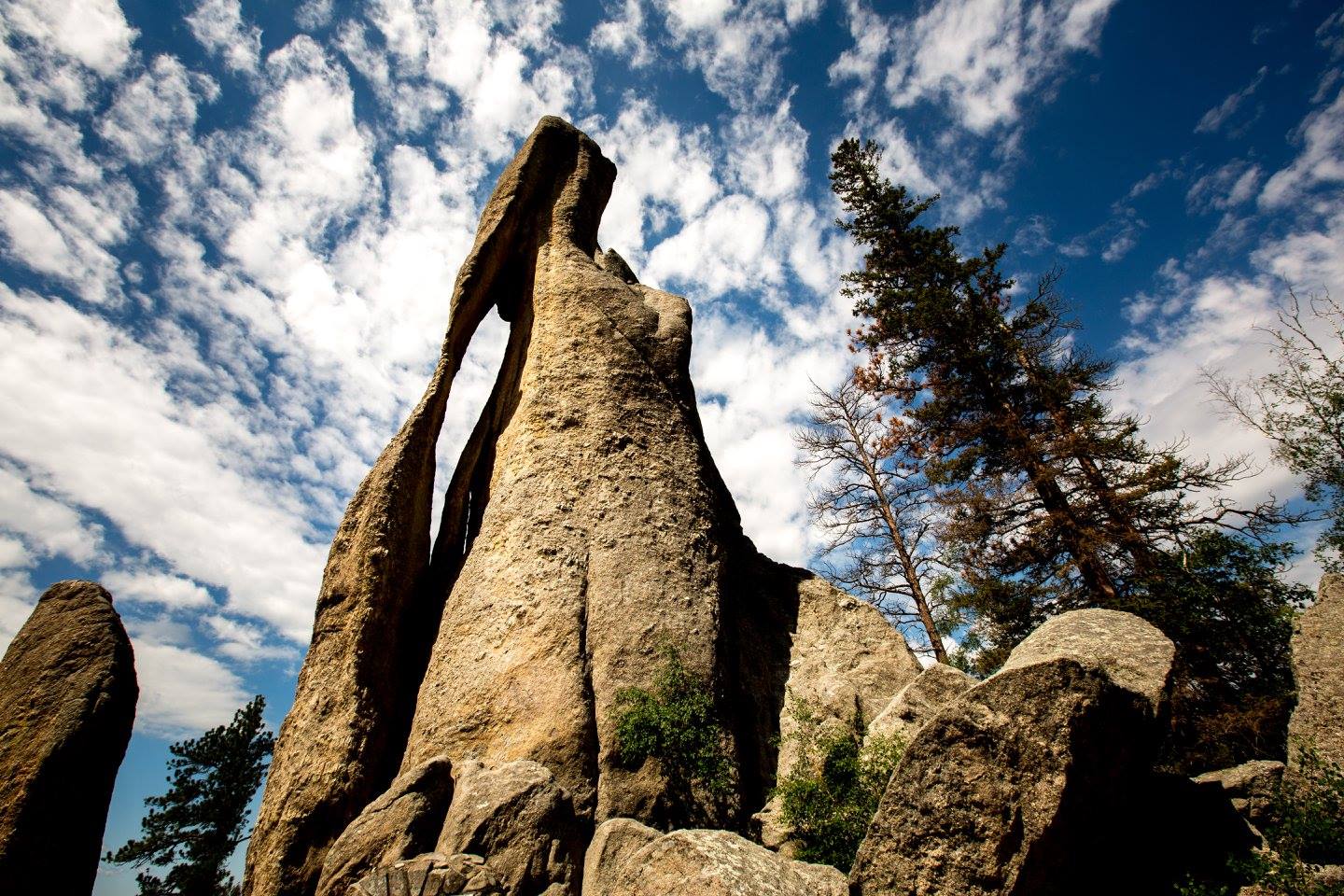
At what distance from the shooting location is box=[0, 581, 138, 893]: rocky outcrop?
6.81 metres

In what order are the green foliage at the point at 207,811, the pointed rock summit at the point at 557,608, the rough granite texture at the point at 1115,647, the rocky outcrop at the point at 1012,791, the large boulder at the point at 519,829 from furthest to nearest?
1. the green foliage at the point at 207,811
2. the pointed rock summit at the point at 557,608
3. the rough granite texture at the point at 1115,647
4. the large boulder at the point at 519,829
5. the rocky outcrop at the point at 1012,791

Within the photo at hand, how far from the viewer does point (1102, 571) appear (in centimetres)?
1294

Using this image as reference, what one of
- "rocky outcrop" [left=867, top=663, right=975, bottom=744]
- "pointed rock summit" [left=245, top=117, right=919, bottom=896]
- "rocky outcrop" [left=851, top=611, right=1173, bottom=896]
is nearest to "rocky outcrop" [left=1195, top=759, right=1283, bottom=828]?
"rocky outcrop" [left=867, top=663, right=975, bottom=744]

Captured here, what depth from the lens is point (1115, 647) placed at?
270 inches

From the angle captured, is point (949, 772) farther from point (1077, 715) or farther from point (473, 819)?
point (473, 819)

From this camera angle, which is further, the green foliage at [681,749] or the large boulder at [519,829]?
the green foliage at [681,749]

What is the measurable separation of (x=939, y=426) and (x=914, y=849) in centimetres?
1386

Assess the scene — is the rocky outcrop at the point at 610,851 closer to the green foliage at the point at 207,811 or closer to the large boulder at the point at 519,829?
the large boulder at the point at 519,829

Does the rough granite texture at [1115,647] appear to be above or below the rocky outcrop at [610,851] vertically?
above

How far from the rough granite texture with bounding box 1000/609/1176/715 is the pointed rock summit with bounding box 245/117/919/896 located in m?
2.98

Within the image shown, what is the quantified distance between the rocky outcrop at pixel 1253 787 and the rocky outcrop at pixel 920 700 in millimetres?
2473

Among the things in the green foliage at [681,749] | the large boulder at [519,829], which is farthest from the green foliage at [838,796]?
the large boulder at [519,829]

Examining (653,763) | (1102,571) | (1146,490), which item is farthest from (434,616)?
(1146,490)

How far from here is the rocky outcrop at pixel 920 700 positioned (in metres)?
7.87
